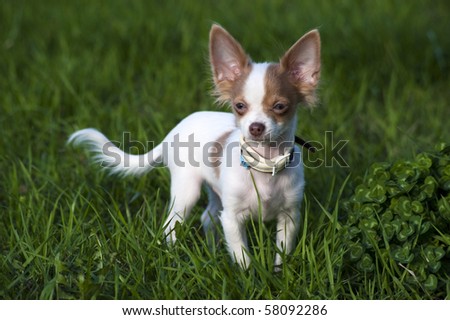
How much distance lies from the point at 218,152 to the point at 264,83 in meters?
0.50

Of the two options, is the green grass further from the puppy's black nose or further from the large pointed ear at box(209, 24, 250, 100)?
the large pointed ear at box(209, 24, 250, 100)

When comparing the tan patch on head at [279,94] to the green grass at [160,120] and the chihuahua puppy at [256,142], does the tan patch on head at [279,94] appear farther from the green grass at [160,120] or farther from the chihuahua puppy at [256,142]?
the green grass at [160,120]

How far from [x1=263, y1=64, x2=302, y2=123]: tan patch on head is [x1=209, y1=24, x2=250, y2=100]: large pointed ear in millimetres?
151

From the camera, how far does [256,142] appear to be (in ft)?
10.5

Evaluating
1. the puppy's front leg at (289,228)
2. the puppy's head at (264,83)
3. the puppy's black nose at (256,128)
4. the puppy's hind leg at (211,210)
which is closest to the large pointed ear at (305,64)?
the puppy's head at (264,83)

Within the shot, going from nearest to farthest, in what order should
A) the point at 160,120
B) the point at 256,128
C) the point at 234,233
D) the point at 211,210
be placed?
the point at 256,128
the point at 234,233
the point at 211,210
the point at 160,120

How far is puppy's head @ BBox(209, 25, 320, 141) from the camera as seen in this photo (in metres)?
3.08

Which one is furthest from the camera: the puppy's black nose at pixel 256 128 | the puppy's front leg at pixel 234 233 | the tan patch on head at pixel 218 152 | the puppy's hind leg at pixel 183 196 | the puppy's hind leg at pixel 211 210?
the puppy's hind leg at pixel 211 210

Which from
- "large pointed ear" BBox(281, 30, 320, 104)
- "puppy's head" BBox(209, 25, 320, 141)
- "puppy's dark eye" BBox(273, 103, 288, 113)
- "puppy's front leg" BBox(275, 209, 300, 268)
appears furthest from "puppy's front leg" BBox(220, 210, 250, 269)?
"large pointed ear" BBox(281, 30, 320, 104)

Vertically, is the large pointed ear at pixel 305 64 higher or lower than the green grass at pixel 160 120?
higher

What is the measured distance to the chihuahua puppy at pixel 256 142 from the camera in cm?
310

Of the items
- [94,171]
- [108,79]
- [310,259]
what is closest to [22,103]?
[108,79]

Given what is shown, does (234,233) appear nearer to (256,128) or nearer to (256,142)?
(256,142)

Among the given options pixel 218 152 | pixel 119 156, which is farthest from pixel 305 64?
Result: pixel 119 156
